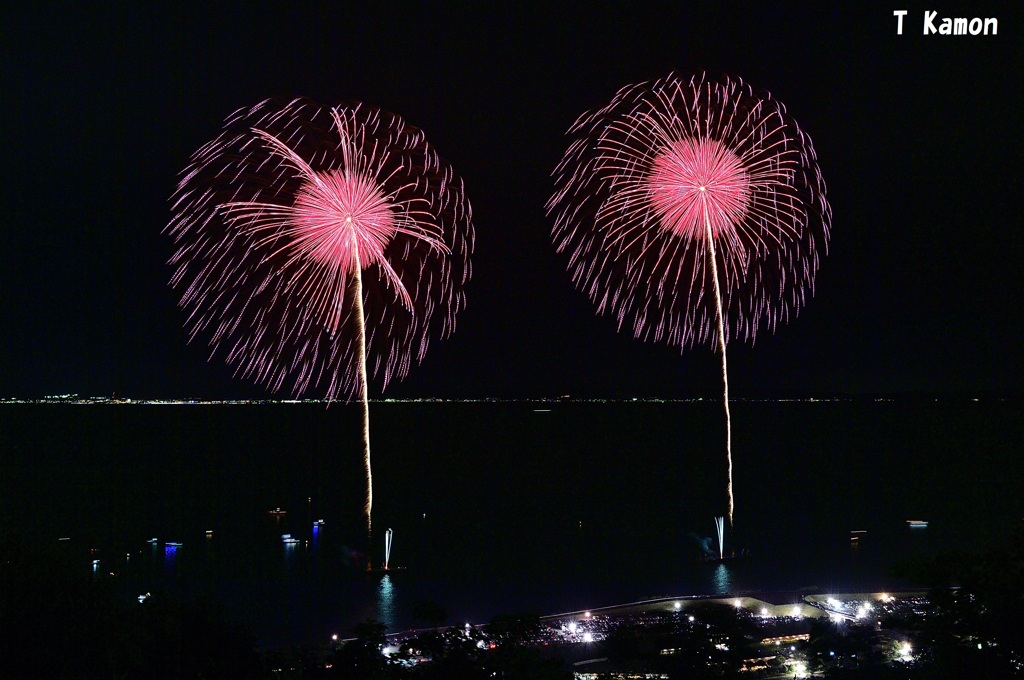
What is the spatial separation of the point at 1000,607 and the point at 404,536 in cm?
6421

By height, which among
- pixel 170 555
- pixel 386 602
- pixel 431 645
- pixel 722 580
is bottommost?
pixel 722 580

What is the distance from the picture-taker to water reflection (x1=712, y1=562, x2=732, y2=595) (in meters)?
51.1

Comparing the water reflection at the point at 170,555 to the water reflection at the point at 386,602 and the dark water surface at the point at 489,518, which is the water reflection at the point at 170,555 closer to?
the dark water surface at the point at 489,518

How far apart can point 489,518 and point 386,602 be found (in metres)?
34.0

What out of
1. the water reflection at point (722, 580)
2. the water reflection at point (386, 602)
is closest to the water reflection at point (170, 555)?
the water reflection at point (386, 602)

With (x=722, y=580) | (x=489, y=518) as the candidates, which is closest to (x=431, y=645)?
(x=722, y=580)

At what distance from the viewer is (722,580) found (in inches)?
2130

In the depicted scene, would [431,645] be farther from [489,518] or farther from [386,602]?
[489,518]

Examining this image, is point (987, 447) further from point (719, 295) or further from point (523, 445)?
point (719, 295)

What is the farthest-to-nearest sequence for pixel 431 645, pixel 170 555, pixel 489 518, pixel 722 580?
pixel 489 518 → pixel 170 555 → pixel 722 580 → pixel 431 645

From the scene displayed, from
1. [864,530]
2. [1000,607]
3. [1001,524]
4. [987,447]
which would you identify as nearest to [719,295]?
[1000,607]

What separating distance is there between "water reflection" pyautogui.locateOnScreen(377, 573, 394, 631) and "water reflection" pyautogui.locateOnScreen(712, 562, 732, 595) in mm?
17356

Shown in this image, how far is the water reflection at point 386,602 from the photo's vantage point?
1784 inches

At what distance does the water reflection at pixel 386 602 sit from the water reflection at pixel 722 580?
56.9 ft
